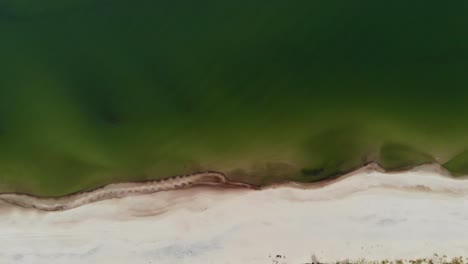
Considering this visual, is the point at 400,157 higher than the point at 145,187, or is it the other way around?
the point at 400,157

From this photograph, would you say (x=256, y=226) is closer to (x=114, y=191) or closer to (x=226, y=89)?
(x=114, y=191)

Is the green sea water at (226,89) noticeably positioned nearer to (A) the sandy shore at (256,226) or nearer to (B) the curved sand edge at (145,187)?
(B) the curved sand edge at (145,187)

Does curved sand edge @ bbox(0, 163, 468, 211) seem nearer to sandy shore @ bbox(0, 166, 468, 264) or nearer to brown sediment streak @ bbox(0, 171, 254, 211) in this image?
brown sediment streak @ bbox(0, 171, 254, 211)

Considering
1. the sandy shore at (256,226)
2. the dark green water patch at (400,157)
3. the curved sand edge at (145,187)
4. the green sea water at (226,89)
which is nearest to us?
the sandy shore at (256,226)

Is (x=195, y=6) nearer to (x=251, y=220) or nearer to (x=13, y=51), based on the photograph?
(x=13, y=51)

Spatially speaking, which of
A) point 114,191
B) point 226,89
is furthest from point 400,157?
point 114,191

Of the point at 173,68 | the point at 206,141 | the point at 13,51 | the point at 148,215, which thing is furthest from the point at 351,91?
the point at 13,51

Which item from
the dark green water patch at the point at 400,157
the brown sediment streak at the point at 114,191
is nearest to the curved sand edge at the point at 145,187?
the brown sediment streak at the point at 114,191
